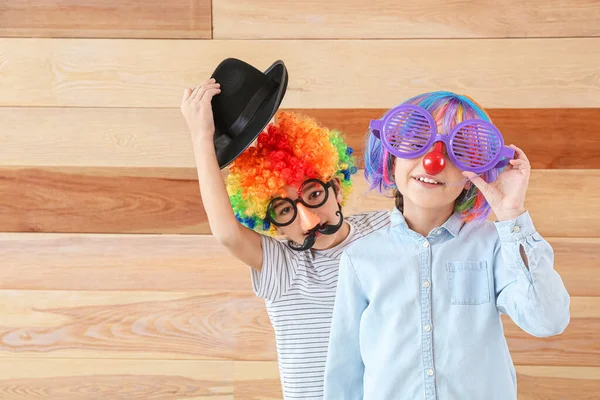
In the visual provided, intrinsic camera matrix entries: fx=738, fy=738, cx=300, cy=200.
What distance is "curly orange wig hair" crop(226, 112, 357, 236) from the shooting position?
1.37 metres

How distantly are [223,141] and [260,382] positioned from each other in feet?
2.93

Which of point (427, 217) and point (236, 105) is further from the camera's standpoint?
point (236, 105)

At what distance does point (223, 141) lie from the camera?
1.37m

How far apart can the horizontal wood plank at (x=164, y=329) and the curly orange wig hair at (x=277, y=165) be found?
61 centimetres

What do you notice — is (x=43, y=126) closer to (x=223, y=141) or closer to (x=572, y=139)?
(x=223, y=141)

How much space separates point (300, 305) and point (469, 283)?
0.42 metres

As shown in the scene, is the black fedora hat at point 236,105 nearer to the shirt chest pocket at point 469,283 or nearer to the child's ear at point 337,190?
the child's ear at point 337,190

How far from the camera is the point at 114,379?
2.07m

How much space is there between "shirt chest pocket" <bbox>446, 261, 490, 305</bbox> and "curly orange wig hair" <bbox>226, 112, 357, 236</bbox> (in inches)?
16.0

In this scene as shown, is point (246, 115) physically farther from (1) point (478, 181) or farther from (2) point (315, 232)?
(1) point (478, 181)

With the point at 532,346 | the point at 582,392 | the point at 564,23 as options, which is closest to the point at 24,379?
the point at 532,346

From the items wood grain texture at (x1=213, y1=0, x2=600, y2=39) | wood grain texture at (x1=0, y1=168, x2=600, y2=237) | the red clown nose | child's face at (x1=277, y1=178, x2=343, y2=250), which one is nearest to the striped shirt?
child's face at (x1=277, y1=178, x2=343, y2=250)

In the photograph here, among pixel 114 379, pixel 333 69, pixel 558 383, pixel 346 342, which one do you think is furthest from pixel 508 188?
pixel 114 379

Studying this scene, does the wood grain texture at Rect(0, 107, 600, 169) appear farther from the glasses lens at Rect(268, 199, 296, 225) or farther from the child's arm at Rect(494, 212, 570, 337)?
the child's arm at Rect(494, 212, 570, 337)
